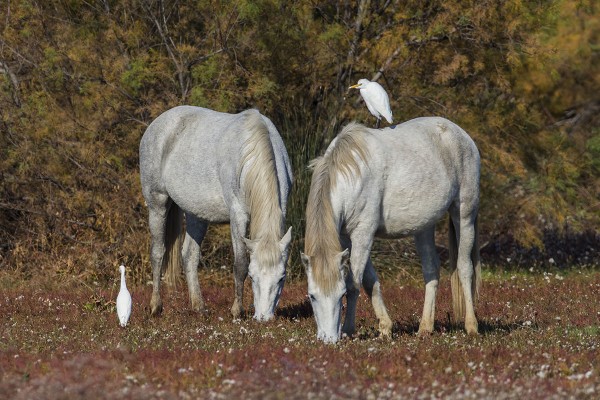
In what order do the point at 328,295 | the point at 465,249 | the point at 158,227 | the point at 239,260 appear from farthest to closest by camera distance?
the point at 158,227, the point at 239,260, the point at 465,249, the point at 328,295

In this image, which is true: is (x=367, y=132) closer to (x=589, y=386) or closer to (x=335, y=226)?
(x=335, y=226)

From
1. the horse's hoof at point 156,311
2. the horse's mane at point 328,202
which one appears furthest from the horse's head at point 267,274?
the horse's hoof at point 156,311

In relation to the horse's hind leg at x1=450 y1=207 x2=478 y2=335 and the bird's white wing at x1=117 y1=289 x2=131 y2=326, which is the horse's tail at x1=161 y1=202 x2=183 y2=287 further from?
the horse's hind leg at x1=450 y1=207 x2=478 y2=335

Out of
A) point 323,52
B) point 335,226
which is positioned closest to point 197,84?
point 323,52

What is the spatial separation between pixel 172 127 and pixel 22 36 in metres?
4.73

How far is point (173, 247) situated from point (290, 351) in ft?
15.0

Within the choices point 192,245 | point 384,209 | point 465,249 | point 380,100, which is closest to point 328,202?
point 384,209

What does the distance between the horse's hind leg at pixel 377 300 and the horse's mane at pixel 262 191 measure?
823 mm

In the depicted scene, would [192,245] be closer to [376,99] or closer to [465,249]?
[376,99]

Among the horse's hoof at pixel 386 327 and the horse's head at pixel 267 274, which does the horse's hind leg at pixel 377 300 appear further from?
the horse's head at pixel 267 274

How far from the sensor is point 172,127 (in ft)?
38.4

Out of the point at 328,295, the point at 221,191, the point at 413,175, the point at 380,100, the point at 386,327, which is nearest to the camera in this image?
A: the point at 328,295

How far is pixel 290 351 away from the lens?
760 cm

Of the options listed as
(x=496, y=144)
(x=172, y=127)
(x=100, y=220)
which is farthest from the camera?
(x=496, y=144)
